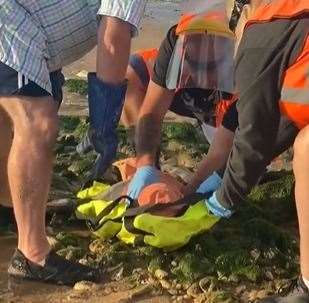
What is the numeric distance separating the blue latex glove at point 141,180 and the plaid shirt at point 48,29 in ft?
2.32

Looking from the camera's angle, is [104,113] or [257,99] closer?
[257,99]

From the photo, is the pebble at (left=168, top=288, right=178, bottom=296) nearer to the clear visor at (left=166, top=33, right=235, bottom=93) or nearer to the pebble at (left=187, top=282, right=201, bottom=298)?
the pebble at (left=187, top=282, right=201, bottom=298)

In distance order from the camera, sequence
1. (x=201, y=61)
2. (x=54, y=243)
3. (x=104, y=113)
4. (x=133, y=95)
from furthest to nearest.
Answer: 1. (x=133, y=95)
2. (x=201, y=61)
3. (x=54, y=243)
4. (x=104, y=113)

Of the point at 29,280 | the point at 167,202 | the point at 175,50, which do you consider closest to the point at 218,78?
the point at 175,50

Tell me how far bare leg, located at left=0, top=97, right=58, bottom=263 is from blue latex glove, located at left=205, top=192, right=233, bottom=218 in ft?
2.33

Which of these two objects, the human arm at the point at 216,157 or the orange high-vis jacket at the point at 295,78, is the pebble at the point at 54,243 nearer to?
the human arm at the point at 216,157

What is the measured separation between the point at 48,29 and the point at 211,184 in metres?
1.02

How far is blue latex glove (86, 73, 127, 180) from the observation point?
3.71 metres

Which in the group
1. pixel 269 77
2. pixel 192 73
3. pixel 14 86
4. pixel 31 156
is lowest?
pixel 192 73

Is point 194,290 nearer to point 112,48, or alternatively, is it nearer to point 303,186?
point 303,186

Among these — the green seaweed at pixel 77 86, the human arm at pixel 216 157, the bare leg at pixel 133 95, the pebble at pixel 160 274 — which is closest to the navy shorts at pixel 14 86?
the pebble at pixel 160 274

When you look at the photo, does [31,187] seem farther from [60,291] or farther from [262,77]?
[262,77]

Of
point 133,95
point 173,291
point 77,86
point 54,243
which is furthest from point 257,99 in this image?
point 77,86

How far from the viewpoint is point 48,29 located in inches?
143
